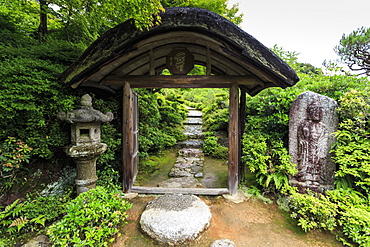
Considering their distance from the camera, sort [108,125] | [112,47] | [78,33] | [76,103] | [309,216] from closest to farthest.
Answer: [309,216]
[112,47]
[76,103]
[108,125]
[78,33]

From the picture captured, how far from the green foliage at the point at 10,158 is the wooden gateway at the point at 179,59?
1.46 metres

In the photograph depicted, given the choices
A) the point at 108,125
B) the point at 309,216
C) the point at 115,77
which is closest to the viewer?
the point at 309,216

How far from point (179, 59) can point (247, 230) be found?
3.92m

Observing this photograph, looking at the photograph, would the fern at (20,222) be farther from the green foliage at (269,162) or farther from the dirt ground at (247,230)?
the green foliage at (269,162)

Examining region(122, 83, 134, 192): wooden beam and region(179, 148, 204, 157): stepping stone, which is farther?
region(179, 148, 204, 157): stepping stone

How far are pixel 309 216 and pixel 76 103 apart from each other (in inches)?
210

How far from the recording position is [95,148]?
3377mm

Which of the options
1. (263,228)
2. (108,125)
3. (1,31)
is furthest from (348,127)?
(1,31)

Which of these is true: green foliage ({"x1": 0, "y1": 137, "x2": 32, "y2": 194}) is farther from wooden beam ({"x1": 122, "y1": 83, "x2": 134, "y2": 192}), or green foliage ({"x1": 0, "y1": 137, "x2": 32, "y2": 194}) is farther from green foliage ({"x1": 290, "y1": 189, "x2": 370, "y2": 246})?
green foliage ({"x1": 290, "y1": 189, "x2": 370, "y2": 246})

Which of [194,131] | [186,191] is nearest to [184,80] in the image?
[186,191]

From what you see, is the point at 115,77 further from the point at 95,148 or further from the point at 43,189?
the point at 43,189

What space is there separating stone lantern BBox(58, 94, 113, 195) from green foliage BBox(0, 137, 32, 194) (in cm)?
70

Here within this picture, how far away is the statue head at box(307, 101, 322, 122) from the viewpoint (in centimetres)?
378

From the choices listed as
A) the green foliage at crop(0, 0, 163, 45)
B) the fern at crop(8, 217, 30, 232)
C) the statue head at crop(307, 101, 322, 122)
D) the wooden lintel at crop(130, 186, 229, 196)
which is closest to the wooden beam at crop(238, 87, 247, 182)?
the wooden lintel at crop(130, 186, 229, 196)
